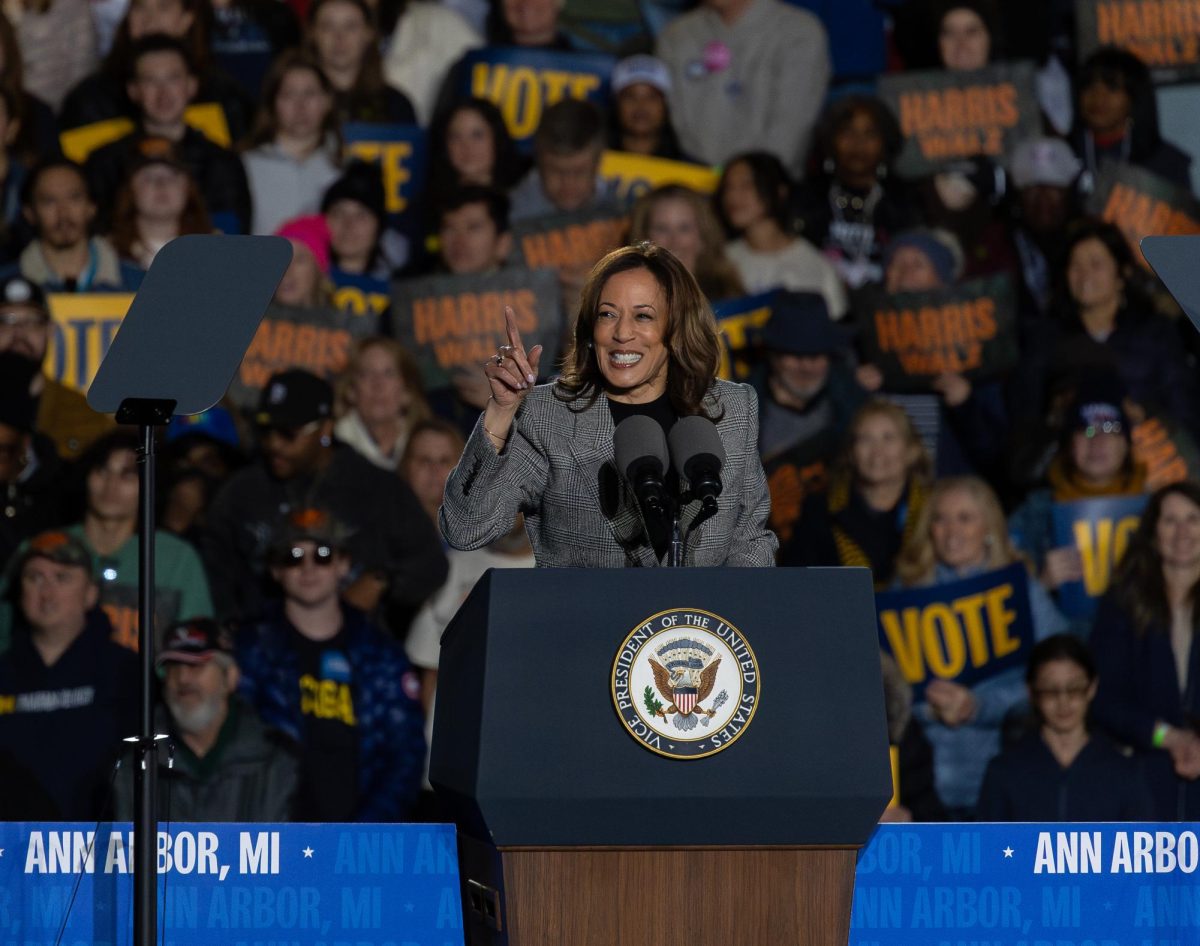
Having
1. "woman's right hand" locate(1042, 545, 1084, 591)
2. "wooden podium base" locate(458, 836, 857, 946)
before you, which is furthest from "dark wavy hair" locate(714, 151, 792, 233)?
"wooden podium base" locate(458, 836, 857, 946)

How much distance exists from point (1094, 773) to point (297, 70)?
3.31 metres

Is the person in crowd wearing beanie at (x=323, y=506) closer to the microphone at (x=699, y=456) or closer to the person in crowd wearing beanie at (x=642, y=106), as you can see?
the person in crowd wearing beanie at (x=642, y=106)

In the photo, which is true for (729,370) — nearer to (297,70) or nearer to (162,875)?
(297,70)

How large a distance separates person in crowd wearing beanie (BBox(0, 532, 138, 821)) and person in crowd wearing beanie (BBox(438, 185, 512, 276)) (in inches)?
60.6

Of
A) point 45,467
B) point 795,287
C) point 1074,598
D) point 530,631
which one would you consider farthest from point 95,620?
point 530,631

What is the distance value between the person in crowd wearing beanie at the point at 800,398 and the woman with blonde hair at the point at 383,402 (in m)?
1.05

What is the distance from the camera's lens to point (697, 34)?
6.34 meters

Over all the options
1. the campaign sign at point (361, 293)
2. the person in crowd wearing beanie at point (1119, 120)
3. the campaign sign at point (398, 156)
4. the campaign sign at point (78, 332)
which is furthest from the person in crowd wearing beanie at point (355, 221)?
the person in crowd wearing beanie at point (1119, 120)

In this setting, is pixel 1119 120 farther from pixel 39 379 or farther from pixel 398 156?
pixel 39 379

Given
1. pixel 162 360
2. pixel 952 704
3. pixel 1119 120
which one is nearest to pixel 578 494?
pixel 162 360

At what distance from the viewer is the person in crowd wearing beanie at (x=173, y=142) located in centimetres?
587

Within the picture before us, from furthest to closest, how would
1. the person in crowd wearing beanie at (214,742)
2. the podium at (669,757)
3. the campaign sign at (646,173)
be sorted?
the campaign sign at (646,173)
the person in crowd wearing beanie at (214,742)
the podium at (669,757)

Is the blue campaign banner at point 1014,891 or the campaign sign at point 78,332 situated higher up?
the campaign sign at point 78,332

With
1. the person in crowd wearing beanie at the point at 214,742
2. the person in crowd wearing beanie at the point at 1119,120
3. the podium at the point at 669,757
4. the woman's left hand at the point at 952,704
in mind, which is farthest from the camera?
the person in crowd wearing beanie at the point at 1119,120
